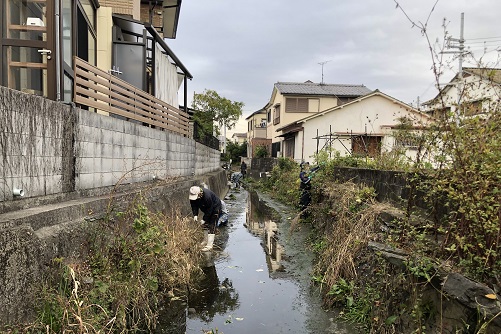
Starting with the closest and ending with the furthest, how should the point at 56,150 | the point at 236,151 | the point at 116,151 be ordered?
1. the point at 56,150
2. the point at 116,151
3. the point at 236,151

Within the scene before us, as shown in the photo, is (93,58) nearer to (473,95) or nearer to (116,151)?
(116,151)

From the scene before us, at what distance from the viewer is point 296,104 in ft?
103

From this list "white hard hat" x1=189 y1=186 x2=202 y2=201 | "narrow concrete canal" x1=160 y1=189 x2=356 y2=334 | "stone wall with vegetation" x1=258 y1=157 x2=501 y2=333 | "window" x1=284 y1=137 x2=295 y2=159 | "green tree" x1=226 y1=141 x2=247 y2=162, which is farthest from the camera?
"green tree" x1=226 y1=141 x2=247 y2=162

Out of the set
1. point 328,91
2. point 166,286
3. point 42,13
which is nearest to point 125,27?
point 42,13

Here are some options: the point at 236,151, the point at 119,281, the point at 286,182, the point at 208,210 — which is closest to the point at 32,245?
the point at 119,281

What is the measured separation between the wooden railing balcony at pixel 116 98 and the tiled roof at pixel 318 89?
2027cm

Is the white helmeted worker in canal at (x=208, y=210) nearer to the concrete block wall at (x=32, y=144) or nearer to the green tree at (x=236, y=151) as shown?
the concrete block wall at (x=32, y=144)

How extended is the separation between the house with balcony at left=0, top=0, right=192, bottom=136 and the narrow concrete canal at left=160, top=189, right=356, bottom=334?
4.00 metres

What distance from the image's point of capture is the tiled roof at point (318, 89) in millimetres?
31505

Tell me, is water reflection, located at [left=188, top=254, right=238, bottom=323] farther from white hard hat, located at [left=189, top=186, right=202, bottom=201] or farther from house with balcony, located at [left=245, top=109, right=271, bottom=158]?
house with balcony, located at [left=245, top=109, right=271, bottom=158]

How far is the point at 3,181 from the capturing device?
3.95 metres

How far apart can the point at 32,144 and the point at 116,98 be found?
13.2 feet

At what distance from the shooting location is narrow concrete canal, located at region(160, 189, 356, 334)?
204 inches

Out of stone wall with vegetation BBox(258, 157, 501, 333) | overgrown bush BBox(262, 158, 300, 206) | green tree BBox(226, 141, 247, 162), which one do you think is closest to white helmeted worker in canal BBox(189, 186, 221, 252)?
stone wall with vegetation BBox(258, 157, 501, 333)
